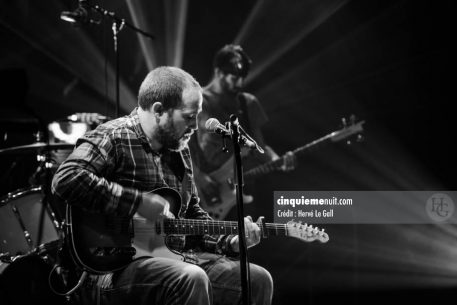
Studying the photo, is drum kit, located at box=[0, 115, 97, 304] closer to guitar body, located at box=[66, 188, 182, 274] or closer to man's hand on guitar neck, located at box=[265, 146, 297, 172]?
guitar body, located at box=[66, 188, 182, 274]

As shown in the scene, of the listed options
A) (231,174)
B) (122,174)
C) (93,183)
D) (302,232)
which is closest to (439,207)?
(231,174)

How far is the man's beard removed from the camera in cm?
280

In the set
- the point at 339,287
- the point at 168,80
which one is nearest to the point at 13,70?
the point at 168,80

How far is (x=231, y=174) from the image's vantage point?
517cm

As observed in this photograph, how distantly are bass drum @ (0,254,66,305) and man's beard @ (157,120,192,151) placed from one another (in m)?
1.49

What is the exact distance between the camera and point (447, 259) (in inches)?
196

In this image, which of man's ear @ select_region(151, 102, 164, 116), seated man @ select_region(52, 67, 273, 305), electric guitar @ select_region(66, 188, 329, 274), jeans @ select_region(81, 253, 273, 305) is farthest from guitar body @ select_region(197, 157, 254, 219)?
jeans @ select_region(81, 253, 273, 305)

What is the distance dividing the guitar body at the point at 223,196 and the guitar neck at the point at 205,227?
204 cm

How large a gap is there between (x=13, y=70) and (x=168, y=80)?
3167 mm

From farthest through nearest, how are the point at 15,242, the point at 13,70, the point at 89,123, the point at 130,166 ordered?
the point at 13,70 < the point at 89,123 < the point at 15,242 < the point at 130,166

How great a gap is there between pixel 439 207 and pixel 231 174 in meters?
2.08

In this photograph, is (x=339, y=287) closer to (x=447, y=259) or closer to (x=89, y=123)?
(x=447, y=259)

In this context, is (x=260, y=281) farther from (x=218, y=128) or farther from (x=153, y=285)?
(x=218, y=128)

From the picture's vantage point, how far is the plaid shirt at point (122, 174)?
249cm
